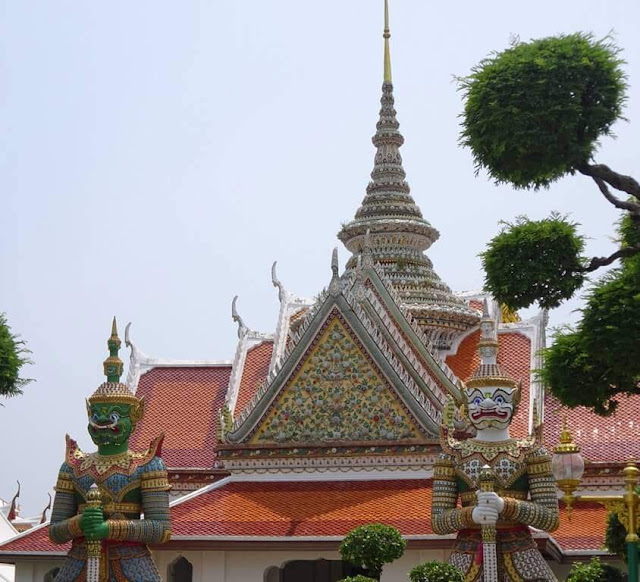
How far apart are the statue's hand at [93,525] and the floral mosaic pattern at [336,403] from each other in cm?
473

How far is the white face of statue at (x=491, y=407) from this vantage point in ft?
45.6

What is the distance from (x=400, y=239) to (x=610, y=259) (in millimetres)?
8553

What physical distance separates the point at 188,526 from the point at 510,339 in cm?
547

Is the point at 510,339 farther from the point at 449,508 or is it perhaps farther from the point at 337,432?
the point at 449,508

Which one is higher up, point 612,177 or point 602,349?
point 612,177

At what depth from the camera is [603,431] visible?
18094mm

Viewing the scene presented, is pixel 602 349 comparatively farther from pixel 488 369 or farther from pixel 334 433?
pixel 334 433

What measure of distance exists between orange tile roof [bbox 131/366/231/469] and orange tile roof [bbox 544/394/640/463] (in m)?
4.19

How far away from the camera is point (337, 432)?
18.0 meters

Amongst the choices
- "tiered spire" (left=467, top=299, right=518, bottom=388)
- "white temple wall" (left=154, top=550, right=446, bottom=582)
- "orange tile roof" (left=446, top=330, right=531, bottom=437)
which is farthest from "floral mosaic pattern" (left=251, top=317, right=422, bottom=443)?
"tiered spire" (left=467, top=299, right=518, bottom=388)

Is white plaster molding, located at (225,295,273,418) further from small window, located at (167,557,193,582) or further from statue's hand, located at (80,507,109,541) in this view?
Result: statue's hand, located at (80,507,109,541)

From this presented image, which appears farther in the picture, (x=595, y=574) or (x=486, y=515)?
(x=595, y=574)

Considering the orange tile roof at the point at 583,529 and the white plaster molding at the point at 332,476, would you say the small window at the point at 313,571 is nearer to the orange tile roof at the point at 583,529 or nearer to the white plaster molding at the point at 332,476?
the white plaster molding at the point at 332,476

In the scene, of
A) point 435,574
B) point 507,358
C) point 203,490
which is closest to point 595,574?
point 435,574
